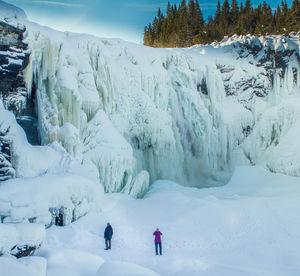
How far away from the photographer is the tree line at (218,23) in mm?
31672

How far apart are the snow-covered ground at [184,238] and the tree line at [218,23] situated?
23.7 m

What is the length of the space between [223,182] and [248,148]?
2790 mm

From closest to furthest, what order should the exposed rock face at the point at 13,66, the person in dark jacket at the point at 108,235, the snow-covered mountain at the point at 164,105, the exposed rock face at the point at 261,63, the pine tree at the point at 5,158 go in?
the person in dark jacket at the point at 108,235
the pine tree at the point at 5,158
the exposed rock face at the point at 13,66
the snow-covered mountain at the point at 164,105
the exposed rock face at the point at 261,63

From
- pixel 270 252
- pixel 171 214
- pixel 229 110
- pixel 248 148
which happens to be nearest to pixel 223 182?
pixel 248 148

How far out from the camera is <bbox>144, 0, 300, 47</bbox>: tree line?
31672mm

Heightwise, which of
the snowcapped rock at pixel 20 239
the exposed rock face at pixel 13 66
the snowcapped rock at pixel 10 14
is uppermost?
the snowcapped rock at pixel 10 14

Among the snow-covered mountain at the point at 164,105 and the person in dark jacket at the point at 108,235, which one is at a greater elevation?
the snow-covered mountain at the point at 164,105

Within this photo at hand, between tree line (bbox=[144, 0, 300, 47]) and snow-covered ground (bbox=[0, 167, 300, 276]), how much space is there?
23.7 m

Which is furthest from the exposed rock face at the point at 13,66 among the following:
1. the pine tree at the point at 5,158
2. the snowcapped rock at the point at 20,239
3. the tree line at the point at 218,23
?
the tree line at the point at 218,23

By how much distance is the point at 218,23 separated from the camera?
121 feet

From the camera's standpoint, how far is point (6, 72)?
1054cm

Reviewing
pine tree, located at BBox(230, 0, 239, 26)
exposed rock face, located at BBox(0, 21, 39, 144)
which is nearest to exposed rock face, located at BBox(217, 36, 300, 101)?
exposed rock face, located at BBox(0, 21, 39, 144)

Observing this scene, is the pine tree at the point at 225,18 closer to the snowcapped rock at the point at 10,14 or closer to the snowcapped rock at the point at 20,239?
the snowcapped rock at the point at 10,14

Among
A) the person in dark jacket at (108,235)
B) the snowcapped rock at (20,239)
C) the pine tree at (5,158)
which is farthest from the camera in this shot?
the pine tree at (5,158)
